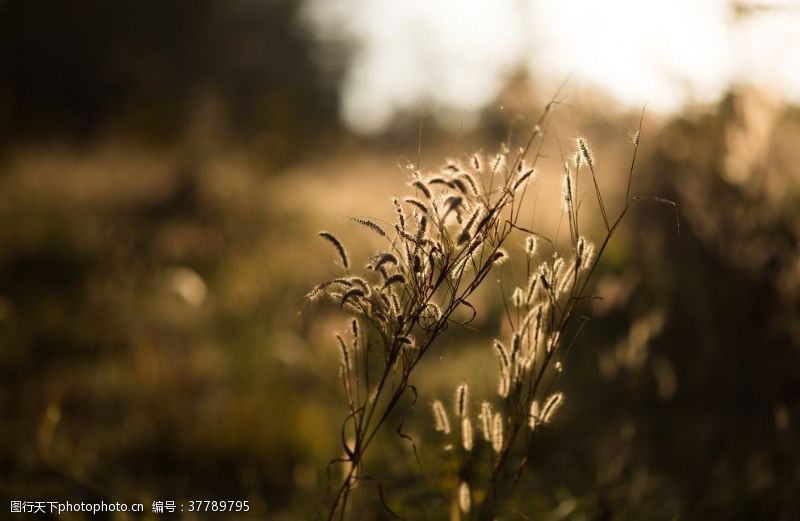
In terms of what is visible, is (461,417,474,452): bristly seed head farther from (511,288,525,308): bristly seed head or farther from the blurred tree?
the blurred tree

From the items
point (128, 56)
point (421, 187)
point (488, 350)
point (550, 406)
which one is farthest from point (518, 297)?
point (128, 56)

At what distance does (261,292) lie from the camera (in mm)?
5047

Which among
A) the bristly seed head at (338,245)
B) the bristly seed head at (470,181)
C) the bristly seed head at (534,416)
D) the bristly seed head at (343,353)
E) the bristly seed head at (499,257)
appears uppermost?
the bristly seed head at (470,181)

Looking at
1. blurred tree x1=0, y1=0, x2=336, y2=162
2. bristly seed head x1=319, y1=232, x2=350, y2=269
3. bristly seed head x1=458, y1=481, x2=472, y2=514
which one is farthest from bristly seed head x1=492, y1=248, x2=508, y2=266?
blurred tree x1=0, y1=0, x2=336, y2=162

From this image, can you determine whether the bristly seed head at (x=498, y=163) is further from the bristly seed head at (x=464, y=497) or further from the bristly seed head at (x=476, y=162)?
the bristly seed head at (x=464, y=497)

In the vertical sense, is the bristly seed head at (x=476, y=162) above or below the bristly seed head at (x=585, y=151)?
above

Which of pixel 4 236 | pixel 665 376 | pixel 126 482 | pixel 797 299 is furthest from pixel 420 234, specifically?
pixel 4 236

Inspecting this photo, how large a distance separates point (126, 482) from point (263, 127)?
13701 mm

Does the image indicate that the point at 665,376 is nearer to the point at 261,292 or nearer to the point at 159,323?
the point at 261,292

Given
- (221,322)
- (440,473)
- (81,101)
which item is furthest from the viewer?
(81,101)

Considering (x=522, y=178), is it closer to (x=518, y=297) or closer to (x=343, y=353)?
(x=518, y=297)

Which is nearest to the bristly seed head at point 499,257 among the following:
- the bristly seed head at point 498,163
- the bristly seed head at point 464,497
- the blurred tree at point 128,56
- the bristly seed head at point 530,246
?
the bristly seed head at point 530,246

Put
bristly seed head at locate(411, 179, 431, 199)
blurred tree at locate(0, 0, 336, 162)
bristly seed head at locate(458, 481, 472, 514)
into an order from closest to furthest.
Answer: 1. bristly seed head at locate(411, 179, 431, 199)
2. bristly seed head at locate(458, 481, 472, 514)
3. blurred tree at locate(0, 0, 336, 162)

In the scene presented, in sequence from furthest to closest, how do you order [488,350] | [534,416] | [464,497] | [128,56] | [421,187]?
[128,56], [488,350], [464,497], [534,416], [421,187]
